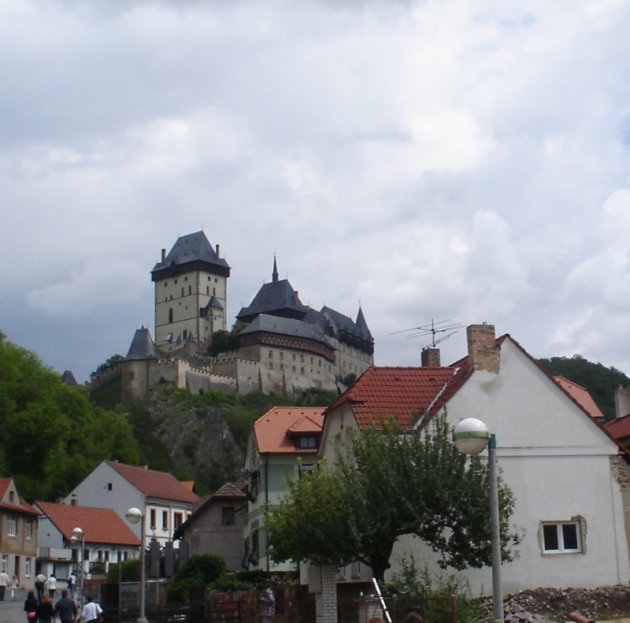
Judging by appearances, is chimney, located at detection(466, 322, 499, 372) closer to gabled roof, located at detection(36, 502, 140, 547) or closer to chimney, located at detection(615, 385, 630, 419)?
chimney, located at detection(615, 385, 630, 419)

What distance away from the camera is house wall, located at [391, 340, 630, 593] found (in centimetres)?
2644

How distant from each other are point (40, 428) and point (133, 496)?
33.3 feet

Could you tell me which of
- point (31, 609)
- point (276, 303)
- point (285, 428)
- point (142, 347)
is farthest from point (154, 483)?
point (276, 303)

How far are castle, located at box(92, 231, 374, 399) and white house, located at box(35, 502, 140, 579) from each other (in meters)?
85.2

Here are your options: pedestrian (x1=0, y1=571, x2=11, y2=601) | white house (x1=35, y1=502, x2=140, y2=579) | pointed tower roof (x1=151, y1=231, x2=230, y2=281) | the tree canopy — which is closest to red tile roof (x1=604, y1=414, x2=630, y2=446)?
pedestrian (x1=0, y1=571, x2=11, y2=601)

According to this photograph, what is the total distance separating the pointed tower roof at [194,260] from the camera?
194 metres

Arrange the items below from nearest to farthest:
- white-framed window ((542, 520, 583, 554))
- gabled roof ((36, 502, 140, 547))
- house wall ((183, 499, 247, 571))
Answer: white-framed window ((542, 520, 583, 554)) < house wall ((183, 499, 247, 571)) < gabled roof ((36, 502, 140, 547))

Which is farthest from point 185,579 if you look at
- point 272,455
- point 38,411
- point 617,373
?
point 617,373

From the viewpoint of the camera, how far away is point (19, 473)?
6819 cm

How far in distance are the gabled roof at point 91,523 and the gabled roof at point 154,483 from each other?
3.92 m

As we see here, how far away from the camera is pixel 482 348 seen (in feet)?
90.5

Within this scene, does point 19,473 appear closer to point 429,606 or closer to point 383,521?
point 383,521

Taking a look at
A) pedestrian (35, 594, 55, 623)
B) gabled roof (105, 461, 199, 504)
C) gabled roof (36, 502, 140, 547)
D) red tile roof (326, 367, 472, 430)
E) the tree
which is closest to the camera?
pedestrian (35, 594, 55, 623)

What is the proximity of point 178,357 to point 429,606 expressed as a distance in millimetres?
145702
